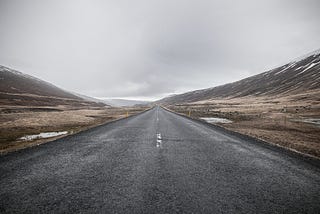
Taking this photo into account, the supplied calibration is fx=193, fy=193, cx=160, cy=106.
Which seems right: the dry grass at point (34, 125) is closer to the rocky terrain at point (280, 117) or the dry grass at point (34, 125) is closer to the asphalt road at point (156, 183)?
the asphalt road at point (156, 183)

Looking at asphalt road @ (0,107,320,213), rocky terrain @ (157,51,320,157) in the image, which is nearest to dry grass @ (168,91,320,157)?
rocky terrain @ (157,51,320,157)

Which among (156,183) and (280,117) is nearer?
(156,183)

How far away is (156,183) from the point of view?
5.37 meters

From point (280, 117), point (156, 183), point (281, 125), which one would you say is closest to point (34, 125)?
point (156, 183)

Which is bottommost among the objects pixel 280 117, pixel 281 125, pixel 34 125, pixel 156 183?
pixel 34 125

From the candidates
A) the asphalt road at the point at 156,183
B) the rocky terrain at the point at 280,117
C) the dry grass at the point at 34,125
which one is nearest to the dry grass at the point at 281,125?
the rocky terrain at the point at 280,117

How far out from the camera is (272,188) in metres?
5.24

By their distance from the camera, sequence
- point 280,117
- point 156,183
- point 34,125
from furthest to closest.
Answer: point 280,117 < point 34,125 < point 156,183

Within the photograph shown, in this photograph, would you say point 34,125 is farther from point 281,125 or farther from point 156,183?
point 281,125

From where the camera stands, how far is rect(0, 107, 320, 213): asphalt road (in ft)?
13.7

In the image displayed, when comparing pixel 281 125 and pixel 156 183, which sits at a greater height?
pixel 281 125

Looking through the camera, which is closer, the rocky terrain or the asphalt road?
the asphalt road

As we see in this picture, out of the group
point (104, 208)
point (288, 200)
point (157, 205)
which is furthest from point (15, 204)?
point (288, 200)

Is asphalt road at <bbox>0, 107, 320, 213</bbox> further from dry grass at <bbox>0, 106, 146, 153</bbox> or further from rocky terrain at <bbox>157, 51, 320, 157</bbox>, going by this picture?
rocky terrain at <bbox>157, 51, 320, 157</bbox>
